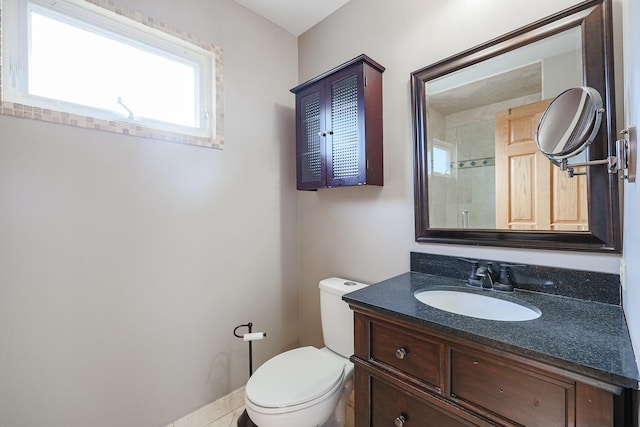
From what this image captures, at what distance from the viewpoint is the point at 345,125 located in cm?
161

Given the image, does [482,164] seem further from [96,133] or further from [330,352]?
[96,133]

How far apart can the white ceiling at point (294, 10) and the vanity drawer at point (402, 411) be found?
2160 mm

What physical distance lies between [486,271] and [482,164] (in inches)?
19.1

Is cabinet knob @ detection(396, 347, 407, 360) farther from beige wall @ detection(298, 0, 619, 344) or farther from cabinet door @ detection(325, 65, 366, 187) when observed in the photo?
cabinet door @ detection(325, 65, 366, 187)

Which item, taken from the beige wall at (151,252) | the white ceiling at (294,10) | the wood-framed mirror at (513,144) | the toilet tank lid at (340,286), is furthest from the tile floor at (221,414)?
the white ceiling at (294,10)

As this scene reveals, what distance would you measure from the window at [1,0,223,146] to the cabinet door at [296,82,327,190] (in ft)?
1.69

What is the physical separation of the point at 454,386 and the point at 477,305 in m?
0.45

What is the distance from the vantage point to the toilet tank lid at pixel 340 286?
1.61 meters

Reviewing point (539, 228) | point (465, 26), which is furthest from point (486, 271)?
point (465, 26)

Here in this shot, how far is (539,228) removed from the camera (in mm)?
1139

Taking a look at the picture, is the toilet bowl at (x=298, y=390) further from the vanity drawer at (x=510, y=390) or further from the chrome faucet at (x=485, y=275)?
the chrome faucet at (x=485, y=275)

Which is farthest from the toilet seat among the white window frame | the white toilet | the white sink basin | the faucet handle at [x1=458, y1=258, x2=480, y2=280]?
the white window frame

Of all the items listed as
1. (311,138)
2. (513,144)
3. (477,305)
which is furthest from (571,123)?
(311,138)

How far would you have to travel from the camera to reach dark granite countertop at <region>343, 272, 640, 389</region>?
0.64m
